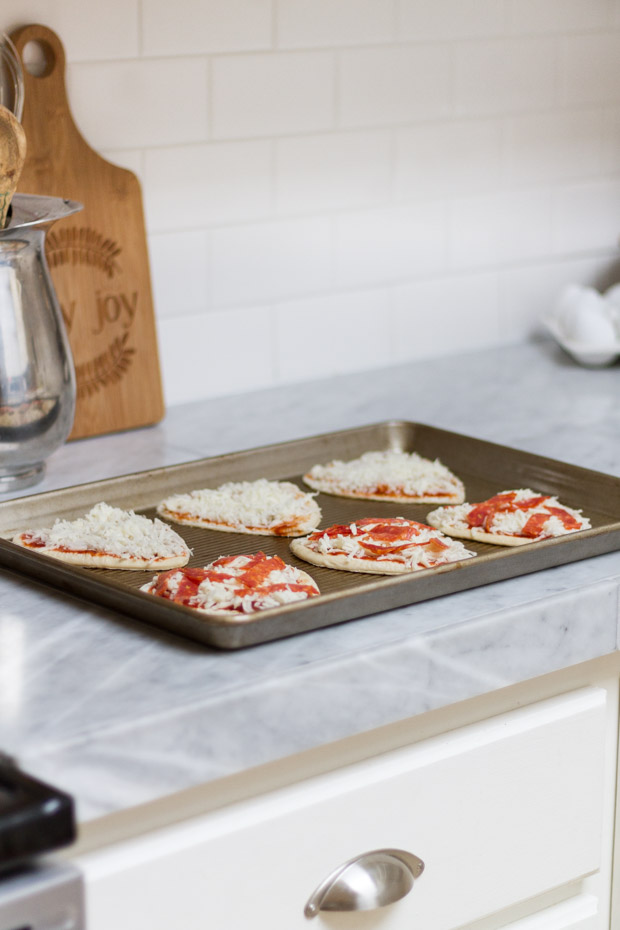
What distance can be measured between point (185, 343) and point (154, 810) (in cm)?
92

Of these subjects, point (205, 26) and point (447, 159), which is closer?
point (205, 26)

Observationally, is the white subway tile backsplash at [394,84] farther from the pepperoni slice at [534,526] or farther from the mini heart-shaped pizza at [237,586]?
the mini heart-shaped pizza at [237,586]

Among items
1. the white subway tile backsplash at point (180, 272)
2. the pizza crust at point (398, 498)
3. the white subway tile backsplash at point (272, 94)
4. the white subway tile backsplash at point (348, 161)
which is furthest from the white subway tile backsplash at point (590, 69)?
the pizza crust at point (398, 498)

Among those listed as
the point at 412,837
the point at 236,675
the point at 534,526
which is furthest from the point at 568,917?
the point at 236,675

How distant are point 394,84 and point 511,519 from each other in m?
0.87

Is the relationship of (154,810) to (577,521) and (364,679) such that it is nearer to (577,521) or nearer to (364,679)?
(364,679)

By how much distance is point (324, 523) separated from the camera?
1.21 meters

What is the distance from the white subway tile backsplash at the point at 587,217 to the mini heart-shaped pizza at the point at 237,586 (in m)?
1.20

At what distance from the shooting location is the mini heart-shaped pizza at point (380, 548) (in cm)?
104

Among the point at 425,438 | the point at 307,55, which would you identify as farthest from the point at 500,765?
the point at 307,55

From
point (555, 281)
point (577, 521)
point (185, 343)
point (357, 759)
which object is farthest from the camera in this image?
point (555, 281)

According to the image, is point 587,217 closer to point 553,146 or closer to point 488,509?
point 553,146

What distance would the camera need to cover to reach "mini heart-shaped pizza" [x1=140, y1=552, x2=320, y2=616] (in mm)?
911

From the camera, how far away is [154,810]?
80 centimetres
